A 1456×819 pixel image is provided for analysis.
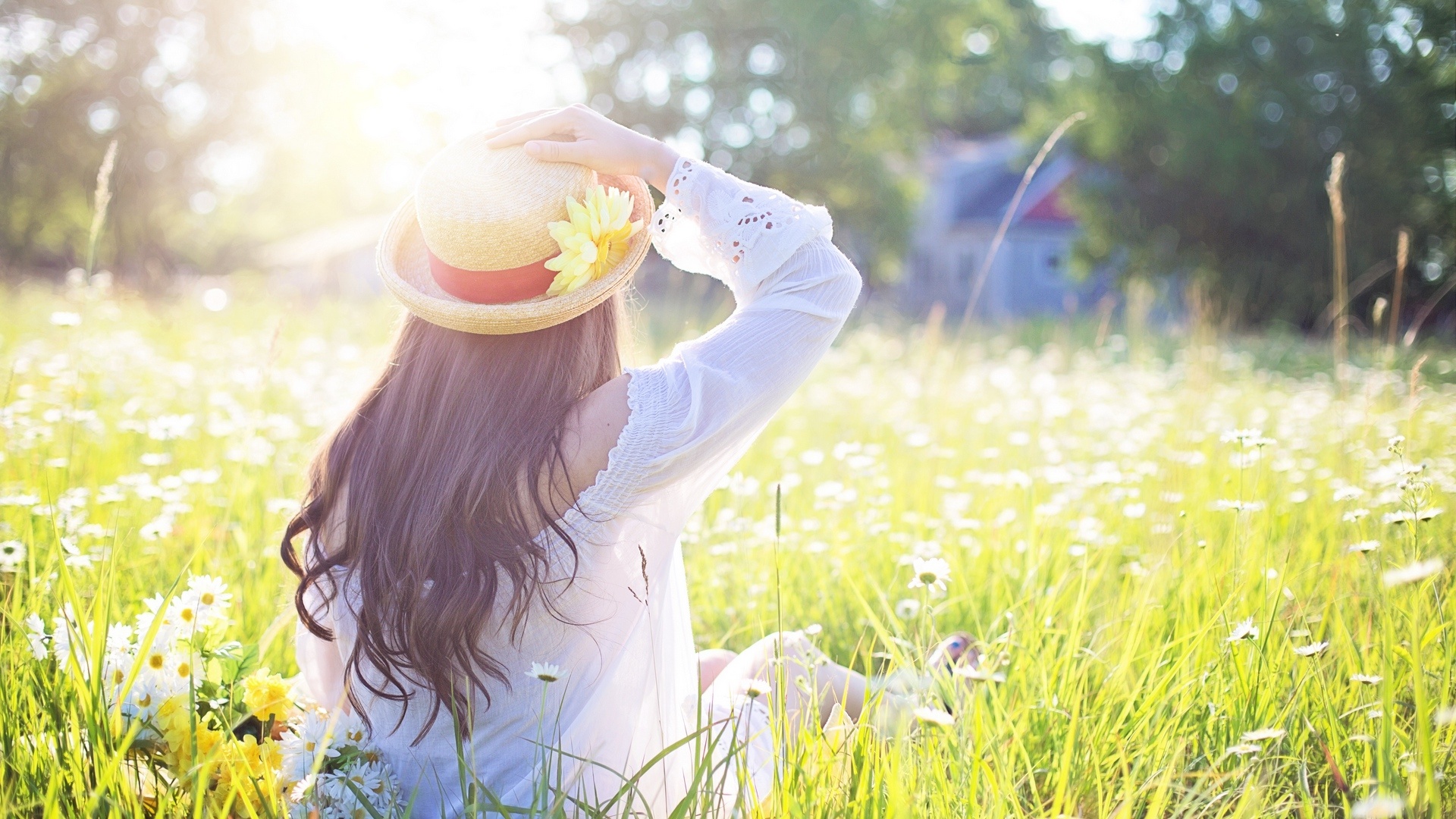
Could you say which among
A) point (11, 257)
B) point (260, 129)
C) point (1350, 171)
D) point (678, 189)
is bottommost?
point (11, 257)

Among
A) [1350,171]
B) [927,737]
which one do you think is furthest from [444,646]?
[1350,171]

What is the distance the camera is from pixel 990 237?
2467 centimetres

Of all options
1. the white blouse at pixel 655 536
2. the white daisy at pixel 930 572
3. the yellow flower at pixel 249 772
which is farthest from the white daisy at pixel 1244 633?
the yellow flower at pixel 249 772

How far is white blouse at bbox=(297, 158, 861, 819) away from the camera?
138 centimetres

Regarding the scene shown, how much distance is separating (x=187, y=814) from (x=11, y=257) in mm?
23068

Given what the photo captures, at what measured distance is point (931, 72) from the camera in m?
20.6

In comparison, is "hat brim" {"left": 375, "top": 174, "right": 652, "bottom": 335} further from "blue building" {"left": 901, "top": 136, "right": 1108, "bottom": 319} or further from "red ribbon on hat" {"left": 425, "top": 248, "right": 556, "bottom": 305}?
"blue building" {"left": 901, "top": 136, "right": 1108, "bottom": 319}

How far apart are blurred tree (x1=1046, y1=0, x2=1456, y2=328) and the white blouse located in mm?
14303

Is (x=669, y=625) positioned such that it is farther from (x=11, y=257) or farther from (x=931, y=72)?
(x=11, y=257)

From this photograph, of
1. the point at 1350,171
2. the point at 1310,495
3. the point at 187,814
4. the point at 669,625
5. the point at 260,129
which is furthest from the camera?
the point at 260,129

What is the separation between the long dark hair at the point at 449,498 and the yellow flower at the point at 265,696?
0.11 m

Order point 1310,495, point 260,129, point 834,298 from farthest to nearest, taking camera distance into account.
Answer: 1. point 260,129
2. point 1310,495
3. point 834,298

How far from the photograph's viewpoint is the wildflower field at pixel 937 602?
4.31 feet

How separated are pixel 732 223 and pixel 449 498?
61 centimetres
